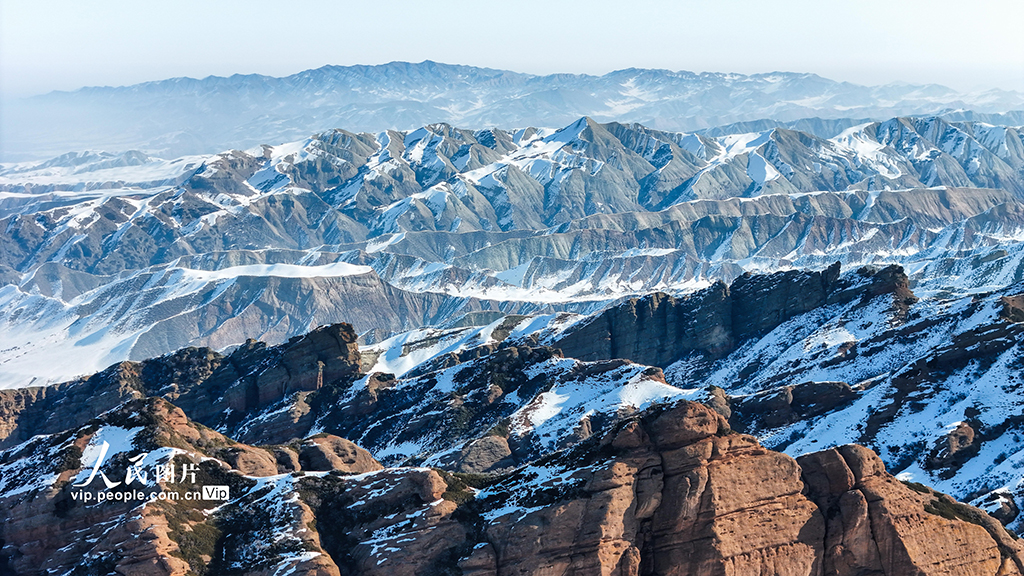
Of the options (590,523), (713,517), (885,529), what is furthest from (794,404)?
(590,523)

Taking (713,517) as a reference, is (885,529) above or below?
below

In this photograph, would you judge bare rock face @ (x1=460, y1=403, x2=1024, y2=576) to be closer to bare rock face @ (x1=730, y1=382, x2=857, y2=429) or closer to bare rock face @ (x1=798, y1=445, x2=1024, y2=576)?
bare rock face @ (x1=798, y1=445, x2=1024, y2=576)

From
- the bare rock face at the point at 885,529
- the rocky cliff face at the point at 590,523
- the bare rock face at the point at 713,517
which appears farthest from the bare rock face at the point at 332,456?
the bare rock face at the point at 885,529

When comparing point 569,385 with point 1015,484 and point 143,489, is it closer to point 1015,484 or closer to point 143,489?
point 1015,484

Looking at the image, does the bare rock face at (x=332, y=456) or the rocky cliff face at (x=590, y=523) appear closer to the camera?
the rocky cliff face at (x=590, y=523)

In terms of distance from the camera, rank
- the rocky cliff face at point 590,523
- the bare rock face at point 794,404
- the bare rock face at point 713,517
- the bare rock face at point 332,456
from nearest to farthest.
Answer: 1. the bare rock face at point 713,517
2. the rocky cliff face at point 590,523
3. the bare rock face at point 332,456
4. the bare rock face at point 794,404

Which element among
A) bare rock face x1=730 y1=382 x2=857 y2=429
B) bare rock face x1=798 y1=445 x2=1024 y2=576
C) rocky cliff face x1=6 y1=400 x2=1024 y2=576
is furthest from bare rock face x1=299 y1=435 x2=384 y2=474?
bare rock face x1=798 y1=445 x2=1024 y2=576

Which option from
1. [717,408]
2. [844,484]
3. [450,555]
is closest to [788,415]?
[717,408]

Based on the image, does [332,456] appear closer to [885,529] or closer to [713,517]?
[713,517]

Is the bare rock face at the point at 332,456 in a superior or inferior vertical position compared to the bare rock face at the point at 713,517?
inferior

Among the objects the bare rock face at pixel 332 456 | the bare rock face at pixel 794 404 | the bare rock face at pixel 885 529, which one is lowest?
the bare rock face at pixel 794 404

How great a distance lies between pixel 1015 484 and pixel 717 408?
5241cm

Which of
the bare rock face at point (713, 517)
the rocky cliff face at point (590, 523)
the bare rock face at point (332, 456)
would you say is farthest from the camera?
the bare rock face at point (332, 456)

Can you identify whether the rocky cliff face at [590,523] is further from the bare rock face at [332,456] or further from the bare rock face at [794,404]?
the bare rock face at [794,404]
